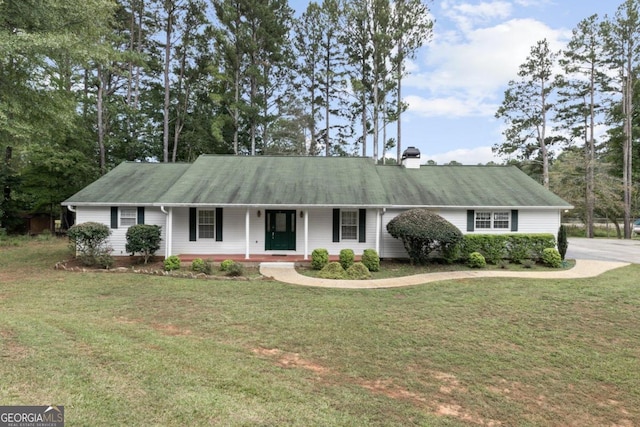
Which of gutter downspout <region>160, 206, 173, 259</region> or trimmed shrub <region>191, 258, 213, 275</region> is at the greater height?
gutter downspout <region>160, 206, 173, 259</region>

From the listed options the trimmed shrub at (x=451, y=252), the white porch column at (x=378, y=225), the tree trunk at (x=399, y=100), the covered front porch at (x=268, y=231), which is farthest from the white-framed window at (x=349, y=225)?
the tree trunk at (x=399, y=100)

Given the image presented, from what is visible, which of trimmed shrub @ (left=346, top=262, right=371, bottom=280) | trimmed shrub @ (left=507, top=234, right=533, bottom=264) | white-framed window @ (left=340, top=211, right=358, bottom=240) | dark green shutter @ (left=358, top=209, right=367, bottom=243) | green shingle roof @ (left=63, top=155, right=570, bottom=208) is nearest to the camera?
trimmed shrub @ (left=346, top=262, right=371, bottom=280)

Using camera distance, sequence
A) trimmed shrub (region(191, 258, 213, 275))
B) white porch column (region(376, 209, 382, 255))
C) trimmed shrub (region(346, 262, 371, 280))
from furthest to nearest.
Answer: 1. white porch column (region(376, 209, 382, 255))
2. trimmed shrub (region(191, 258, 213, 275))
3. trimmed shrub (region(346, 262, 371, 280))

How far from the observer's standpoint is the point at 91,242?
1107cm

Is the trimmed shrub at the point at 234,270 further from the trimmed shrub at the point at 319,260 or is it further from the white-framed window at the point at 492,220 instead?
the white-framed window at the point at 492,220

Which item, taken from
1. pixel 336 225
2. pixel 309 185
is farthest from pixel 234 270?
pixel 309 185

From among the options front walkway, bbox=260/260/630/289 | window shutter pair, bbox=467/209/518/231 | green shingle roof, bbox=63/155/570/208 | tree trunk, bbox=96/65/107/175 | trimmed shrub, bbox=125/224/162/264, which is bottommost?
front walkway, bbox=260/260/630/289

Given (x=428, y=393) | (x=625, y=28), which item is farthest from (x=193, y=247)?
(x=625, y=28)

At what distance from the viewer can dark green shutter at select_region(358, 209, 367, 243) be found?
12.4 m

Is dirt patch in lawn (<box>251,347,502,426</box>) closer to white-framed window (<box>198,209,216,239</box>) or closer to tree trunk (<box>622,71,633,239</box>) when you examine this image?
white-framed window (<box>198,209,216,239</box>)

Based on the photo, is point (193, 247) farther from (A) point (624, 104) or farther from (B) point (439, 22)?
(A) point (624, 104)

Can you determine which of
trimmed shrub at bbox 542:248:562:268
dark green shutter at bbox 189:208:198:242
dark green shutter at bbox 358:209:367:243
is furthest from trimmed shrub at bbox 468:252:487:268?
dark green shutter at bbox 189:208:198:242

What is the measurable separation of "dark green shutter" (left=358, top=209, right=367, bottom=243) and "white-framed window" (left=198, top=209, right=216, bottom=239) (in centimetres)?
581

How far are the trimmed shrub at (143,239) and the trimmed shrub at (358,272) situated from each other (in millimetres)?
7111
